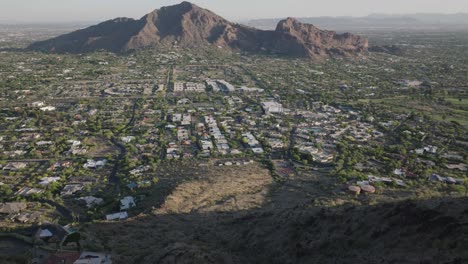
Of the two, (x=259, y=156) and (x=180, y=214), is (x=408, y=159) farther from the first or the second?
(x=180, y=214)

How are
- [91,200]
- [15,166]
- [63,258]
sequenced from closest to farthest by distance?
[63,258] < [91,200] < [15,166]

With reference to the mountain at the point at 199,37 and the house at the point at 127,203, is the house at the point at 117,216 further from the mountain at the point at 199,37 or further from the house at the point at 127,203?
the mountain at the point at 199,37

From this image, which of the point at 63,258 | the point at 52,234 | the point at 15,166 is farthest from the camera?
the point at 15,166

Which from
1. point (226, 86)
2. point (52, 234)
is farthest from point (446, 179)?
point (226, 86)

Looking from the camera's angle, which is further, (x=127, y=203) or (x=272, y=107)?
(x=272, y=107)

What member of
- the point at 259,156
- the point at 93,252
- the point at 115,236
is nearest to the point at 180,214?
the point at 115,236

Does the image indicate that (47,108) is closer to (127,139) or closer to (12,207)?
(127,139)
